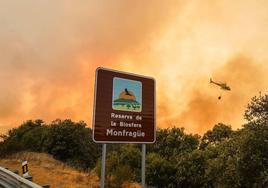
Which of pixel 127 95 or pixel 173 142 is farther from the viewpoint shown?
pixel 173 142

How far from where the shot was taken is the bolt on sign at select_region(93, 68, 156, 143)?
26.7 ft

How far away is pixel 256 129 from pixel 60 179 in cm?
1462

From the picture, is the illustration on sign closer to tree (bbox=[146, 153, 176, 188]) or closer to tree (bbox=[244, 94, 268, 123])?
tree (bbox=[244, 94, 268, 123])

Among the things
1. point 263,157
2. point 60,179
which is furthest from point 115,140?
point 263,157

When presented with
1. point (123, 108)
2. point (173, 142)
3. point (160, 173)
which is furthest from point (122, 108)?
point (173, 142)

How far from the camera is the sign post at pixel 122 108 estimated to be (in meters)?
8.14

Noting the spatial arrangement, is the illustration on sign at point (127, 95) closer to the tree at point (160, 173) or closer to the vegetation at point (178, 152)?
the vegetation at point (178, 152)

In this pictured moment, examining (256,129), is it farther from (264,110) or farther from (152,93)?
(152,93)

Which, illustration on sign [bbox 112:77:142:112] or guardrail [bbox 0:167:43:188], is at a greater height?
illustration on sign [bbox 112:77:142:112]

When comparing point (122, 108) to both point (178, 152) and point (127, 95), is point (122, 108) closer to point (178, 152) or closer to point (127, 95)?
point (127, 95)

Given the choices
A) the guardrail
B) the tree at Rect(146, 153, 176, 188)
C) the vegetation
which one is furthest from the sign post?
the tree at Rect(146, 153, 176, 188)

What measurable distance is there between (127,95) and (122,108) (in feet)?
1.28

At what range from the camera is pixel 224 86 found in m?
22.4

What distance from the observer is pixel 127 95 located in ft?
28.9
